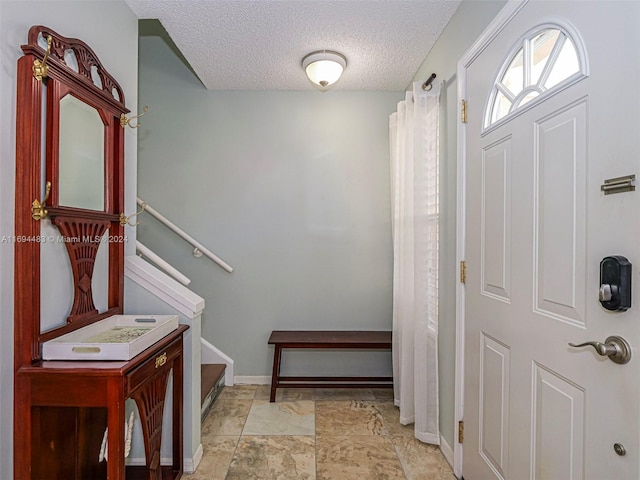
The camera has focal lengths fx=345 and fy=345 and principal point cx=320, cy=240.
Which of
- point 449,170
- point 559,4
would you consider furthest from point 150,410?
point 559,4

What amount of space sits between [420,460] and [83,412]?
1.72 m

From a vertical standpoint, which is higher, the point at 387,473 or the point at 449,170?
the point at 449,170

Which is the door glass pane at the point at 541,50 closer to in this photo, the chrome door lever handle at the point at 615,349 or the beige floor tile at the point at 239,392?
the chrome door lever handle at the point at 615,349

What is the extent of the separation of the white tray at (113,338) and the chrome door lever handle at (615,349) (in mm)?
1496

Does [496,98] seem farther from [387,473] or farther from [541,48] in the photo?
[387,473]

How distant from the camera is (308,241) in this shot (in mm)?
2967

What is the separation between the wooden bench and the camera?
2611 mm

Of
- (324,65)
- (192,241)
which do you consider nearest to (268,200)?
(192,241)

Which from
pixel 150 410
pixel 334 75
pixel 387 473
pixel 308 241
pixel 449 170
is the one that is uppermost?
pixel 334 75

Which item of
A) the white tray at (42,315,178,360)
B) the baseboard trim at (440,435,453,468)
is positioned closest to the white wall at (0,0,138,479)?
the white tray at (42,315,178,360)

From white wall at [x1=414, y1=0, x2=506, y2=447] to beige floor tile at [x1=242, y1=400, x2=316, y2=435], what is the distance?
34.8 inches

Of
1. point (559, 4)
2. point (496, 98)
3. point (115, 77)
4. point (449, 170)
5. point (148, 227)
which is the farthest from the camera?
point (148, 227)

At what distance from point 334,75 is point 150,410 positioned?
87.9 inches

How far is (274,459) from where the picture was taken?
1.95 meters
